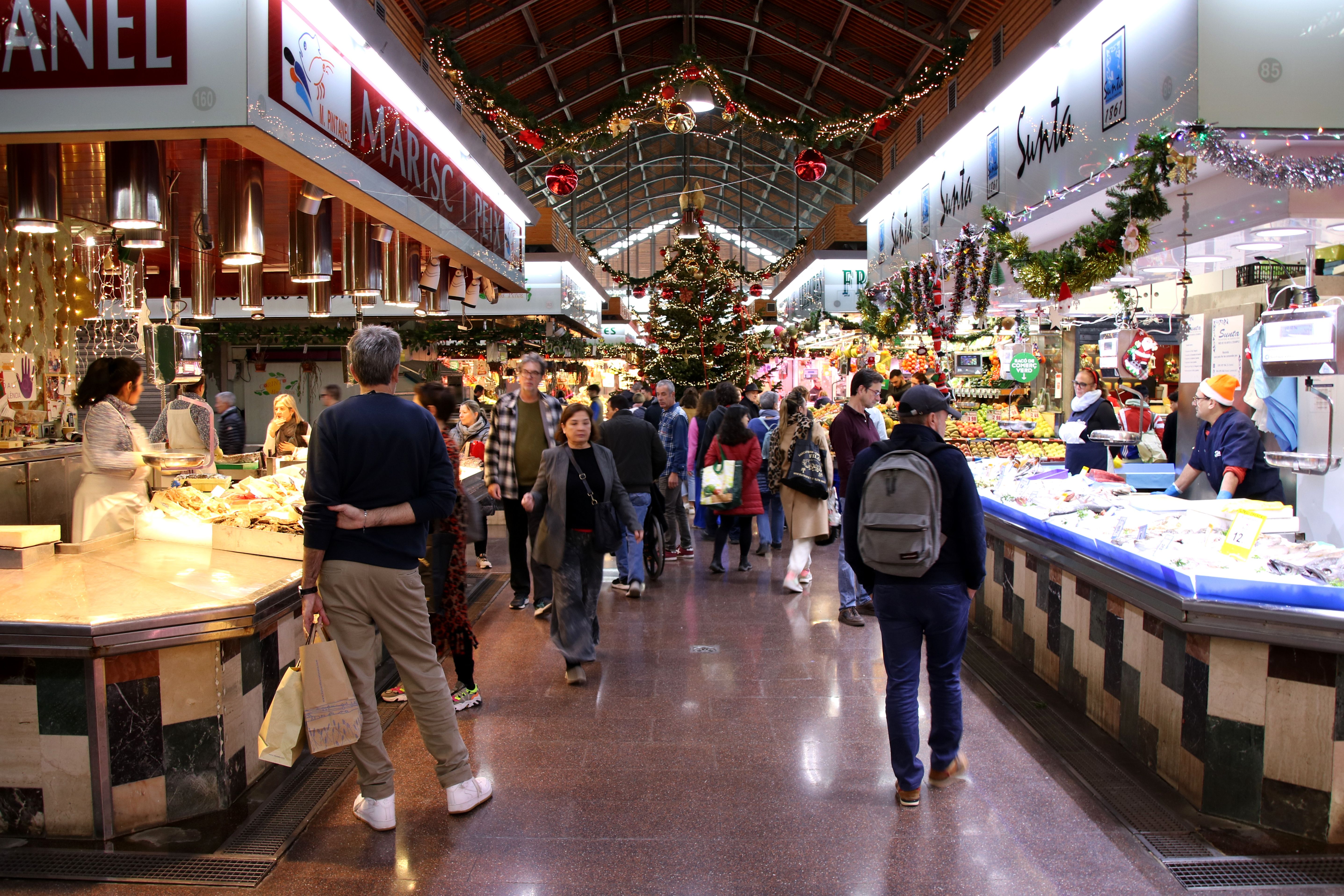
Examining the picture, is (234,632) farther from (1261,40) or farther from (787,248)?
(787,248)

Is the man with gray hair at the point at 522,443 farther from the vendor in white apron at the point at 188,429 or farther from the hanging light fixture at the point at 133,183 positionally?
the hanging light fixture at the point at 133,183

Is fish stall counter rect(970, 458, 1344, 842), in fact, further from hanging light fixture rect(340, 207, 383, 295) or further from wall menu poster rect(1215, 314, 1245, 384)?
hanging light fixture rect(340, 207, 383, 295)

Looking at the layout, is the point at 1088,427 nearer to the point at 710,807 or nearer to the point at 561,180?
the point at 710,807

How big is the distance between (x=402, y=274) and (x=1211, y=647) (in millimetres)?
6543

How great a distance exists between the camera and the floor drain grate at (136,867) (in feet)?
9.23

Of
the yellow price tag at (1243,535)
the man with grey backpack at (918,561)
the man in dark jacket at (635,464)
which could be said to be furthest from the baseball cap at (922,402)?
the man in dark jacket at (635,464)

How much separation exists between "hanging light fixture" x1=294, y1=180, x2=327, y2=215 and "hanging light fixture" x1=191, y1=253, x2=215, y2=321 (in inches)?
93.2

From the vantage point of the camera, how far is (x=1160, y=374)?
8.93 metres

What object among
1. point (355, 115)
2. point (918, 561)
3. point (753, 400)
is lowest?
point (918, 561)

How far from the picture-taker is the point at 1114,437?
6.74 meters

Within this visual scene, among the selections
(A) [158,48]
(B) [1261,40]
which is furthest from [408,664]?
(B) [1261,40]

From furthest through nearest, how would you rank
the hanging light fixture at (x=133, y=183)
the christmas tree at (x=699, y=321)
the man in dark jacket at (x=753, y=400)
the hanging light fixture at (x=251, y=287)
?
the christmas tree at (x=699, y=321) < the man in dark jacket at (x=753, y=400) < the hanging light fixture at (x=251, y=287) < the hanging light fixture at (x=133, y=183)

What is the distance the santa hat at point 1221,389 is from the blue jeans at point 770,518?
3556mm


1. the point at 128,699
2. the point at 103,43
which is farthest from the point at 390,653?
the point at 103,43
